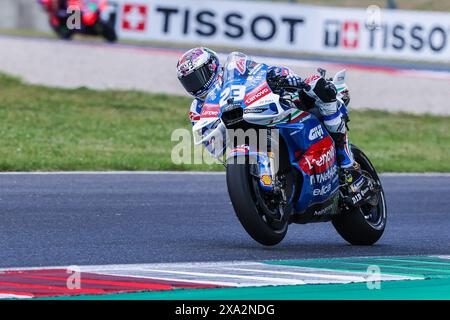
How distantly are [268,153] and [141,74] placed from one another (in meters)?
12.2

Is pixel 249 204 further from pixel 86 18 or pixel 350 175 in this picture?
pixel 86 18

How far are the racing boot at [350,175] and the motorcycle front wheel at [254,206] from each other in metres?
0.69

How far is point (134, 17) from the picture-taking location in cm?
2584

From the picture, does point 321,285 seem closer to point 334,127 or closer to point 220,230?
point 334,127

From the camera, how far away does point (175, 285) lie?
6.43 metres

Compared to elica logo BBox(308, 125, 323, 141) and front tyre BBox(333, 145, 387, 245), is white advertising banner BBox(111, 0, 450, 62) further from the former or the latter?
elica logo BBox(308, 125, 323, 141)

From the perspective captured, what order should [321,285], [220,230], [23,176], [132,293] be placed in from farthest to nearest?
1. [23,176]
2. [220,230]
3. [321,285]
4. [132,293]

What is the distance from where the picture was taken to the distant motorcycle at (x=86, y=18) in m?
25.7

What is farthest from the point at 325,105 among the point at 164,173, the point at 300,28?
the point at 300,28

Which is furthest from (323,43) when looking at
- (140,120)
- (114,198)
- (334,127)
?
(334,127)

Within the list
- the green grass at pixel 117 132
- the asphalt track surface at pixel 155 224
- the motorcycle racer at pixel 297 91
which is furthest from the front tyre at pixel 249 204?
the green grass at pixel 117 132

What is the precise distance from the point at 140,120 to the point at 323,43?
8.21m

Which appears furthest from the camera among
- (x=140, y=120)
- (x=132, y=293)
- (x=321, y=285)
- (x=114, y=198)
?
(x=140, y=120)

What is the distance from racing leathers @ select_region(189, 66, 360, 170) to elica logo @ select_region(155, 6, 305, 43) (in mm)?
16409
